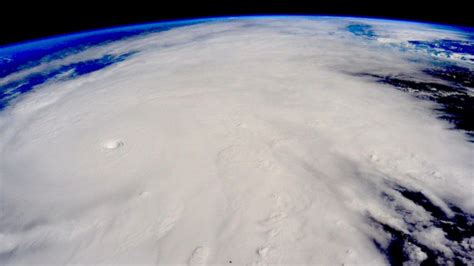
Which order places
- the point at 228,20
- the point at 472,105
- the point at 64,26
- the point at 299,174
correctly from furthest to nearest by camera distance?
the point at 228,20 → the point at 64,26 → the point at 472,105 → the point at 299,174

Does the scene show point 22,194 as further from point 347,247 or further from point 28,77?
point 28,77

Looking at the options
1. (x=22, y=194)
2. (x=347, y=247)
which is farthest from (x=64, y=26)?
(x=347, y=247)

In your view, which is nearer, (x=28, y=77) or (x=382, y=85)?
(x=382, y=85)

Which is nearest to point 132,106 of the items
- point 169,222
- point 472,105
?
point 169,222

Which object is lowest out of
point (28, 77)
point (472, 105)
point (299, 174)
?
point (28, 77)

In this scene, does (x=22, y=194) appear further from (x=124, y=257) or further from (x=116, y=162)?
(x=124, y=257)

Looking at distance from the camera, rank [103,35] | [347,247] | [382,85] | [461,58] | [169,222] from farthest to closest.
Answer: [103,35] → [461,58] → [382,85] → [169,222] → [347,247]

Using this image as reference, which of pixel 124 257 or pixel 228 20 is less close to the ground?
pixel 228 20

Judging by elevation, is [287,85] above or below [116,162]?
above

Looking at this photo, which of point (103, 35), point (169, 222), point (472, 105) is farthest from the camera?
point (103, 35)
